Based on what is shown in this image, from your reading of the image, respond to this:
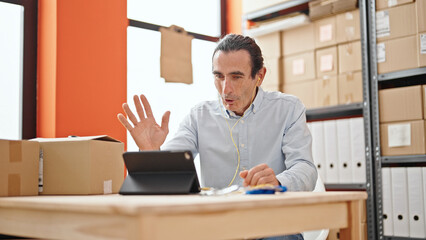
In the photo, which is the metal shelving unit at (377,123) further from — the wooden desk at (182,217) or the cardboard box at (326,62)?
the wooden desk at (182,217)

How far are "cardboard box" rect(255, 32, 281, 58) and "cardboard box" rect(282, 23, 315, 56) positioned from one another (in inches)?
1.3

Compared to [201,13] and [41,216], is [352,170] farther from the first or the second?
[41,216]

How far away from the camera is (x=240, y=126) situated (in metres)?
1.86

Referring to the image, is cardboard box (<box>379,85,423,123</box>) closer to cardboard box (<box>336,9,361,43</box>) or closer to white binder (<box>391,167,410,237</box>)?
white binder (<box>391,167,410,237</box>)

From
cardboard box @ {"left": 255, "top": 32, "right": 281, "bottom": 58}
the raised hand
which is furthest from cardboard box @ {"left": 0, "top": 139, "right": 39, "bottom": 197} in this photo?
cardboard box @ {"left": 255, "top": 32, "right": 281, "bottom": 58}

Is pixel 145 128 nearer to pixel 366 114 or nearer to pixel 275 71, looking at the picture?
pixel 366 114

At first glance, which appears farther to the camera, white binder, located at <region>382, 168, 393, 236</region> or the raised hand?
white binder, located at <region>382, 168, 393, 236</region>

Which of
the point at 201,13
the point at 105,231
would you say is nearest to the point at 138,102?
the point at 105,231

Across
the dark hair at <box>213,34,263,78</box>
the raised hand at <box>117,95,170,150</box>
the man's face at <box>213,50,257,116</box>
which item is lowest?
the raised hand at <box>117,95,170,150</box>

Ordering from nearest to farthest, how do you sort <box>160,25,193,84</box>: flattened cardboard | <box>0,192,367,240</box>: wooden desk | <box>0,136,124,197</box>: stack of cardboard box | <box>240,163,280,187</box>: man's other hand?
<box>0,192,367,240</box>: wooden desk → <box>240,163,280,187</box>: man's other hand → <box>0,136,124,197</box>: stack of cardboard box → <box>160,25,193,84</box>: flattened cardboard

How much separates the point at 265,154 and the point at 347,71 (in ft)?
3.89

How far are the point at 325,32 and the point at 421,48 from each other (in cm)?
61

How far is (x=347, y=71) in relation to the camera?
2.77 meters

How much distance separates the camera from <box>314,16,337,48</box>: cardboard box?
2.85 metres
